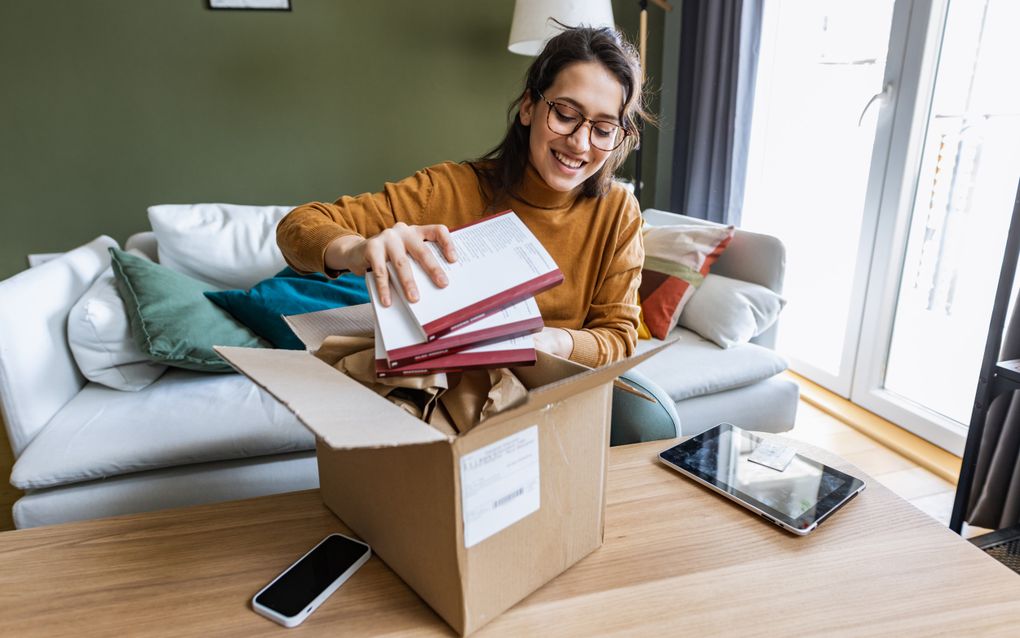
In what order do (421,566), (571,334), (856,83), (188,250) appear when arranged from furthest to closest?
(856,83) → (188,250) → (571,334) → (421,566)

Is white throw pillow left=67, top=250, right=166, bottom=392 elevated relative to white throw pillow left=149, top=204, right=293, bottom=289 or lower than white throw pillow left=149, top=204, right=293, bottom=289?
lower

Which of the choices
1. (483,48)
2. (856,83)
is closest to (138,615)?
(856,83)

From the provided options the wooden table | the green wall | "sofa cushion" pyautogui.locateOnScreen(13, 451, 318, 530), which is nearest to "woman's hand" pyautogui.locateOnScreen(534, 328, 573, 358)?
the wooden table

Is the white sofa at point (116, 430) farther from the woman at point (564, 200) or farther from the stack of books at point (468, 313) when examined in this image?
the stack of books at point (468, 313)

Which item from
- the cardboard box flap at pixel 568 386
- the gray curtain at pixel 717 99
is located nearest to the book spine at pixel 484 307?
the cardboard box flap at pixel 568 386

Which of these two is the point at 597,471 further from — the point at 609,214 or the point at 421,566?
the point at 609,214

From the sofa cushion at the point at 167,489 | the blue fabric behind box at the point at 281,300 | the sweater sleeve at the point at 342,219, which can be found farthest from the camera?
the blue fabric behind box at the point at 281,300

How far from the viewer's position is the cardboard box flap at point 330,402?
46cm

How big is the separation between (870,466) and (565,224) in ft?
4.47

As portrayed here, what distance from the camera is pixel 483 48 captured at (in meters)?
2.81

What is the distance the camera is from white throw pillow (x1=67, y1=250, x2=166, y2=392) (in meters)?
1.38

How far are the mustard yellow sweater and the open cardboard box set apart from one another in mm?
426

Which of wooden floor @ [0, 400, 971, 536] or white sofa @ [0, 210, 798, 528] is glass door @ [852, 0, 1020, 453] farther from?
white sofa @ [0, 210, 798, 528]

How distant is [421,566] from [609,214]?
757 mm
